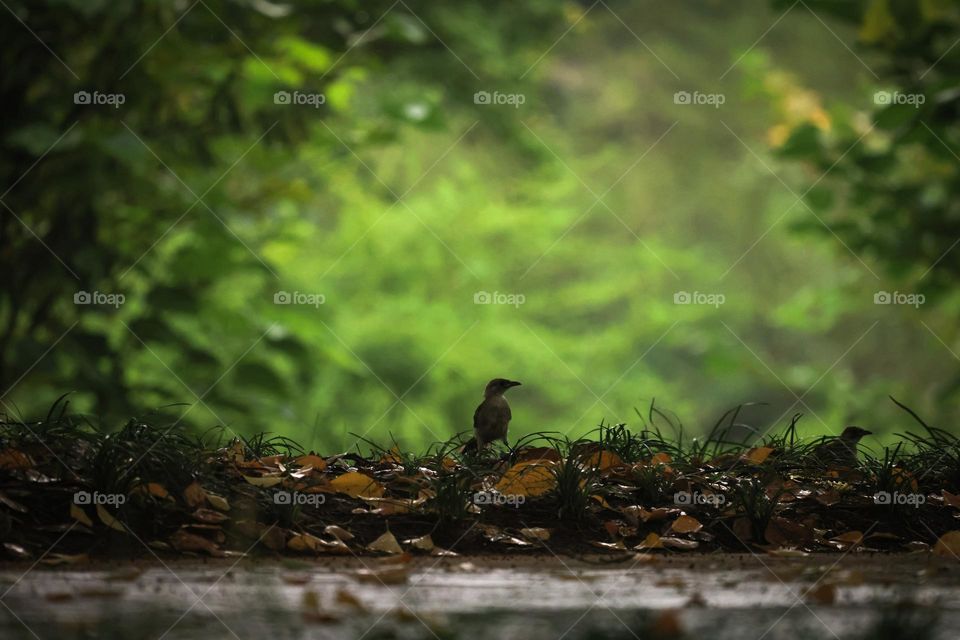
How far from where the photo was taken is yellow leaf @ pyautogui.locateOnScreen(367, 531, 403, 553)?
3.32m

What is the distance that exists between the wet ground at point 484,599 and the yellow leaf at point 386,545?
0.14 metres

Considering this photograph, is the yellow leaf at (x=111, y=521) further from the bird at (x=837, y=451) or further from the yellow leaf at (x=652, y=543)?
the bird at (x=837, y=451)

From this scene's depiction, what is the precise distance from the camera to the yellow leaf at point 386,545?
10.9ft

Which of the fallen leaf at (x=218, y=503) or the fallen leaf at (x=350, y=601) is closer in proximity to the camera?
the fallen leaf at (x=350, y=601)

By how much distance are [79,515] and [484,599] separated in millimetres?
1372

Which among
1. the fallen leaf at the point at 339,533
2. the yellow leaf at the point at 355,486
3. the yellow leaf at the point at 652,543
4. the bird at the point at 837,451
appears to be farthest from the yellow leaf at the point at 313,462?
the bird at the point at 837,451

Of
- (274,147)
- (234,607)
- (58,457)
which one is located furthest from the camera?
(274,147)

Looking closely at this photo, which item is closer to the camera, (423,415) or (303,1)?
(303,1)

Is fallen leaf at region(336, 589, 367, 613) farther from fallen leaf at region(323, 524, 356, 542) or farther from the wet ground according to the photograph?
fallen leaf at region(323, 524, 356, 542)

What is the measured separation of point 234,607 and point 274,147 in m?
6.77

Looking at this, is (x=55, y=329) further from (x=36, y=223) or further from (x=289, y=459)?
(x=289, y=459)

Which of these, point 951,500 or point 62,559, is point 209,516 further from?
point 951,500

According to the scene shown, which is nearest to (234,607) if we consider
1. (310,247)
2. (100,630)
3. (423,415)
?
(100,630)

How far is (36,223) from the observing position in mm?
7191
